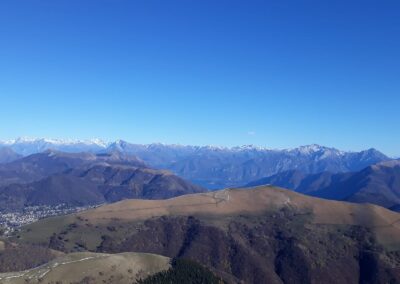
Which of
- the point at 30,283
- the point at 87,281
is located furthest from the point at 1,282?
the point at 87,281

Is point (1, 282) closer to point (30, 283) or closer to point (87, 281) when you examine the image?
point (30, 283)

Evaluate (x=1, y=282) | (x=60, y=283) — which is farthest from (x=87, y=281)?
(x=1, y=282)

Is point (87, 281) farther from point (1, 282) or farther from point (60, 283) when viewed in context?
point (1, 282)
